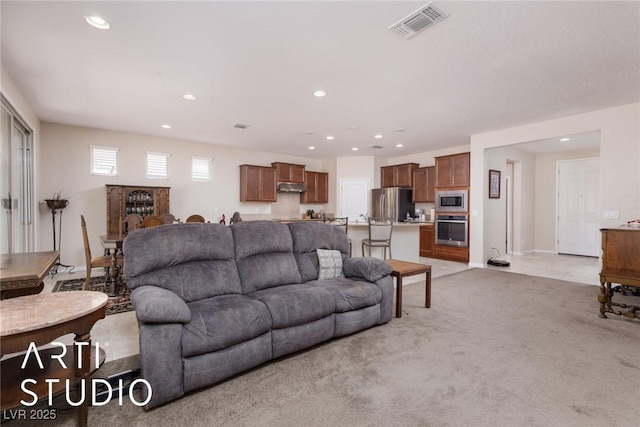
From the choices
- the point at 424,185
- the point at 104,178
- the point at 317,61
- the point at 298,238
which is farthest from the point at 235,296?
the point at 424,185

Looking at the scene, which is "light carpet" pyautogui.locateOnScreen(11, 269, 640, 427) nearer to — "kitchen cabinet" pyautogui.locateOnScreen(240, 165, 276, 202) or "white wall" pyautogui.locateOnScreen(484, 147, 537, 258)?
"white wall" pyautogui.locateOnScreen(484, 147, 537, 258)

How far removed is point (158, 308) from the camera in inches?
71.2

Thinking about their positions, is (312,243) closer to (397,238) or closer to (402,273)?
(402,273)

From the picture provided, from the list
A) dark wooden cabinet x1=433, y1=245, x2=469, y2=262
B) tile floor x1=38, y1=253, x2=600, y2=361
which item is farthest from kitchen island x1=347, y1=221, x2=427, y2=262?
dark wooden cabinet x1=433, y1=245, x2=469, y2=262

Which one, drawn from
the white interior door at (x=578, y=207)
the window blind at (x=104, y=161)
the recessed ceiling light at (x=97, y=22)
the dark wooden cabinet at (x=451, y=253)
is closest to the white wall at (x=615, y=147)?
the dark wooden cabinet at (x=451, y=253)

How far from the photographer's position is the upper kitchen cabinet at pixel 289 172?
802 centimetres

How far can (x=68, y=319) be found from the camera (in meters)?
1.41

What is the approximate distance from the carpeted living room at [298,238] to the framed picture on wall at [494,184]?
0.21 ft

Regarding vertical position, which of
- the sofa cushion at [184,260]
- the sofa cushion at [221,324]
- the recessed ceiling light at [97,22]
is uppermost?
the recessed ceiling light at [97,22]

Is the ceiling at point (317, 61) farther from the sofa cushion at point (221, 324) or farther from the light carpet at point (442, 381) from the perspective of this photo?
the light carpet at point (442, 381)

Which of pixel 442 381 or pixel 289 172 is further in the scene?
pixel 289 172

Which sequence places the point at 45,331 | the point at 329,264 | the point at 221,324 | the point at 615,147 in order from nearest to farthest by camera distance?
the point at 45,331 < the point at 221,324 < the point at 329,264 < the point at 615,147

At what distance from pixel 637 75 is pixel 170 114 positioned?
6.15 m

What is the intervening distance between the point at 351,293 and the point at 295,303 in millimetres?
625
